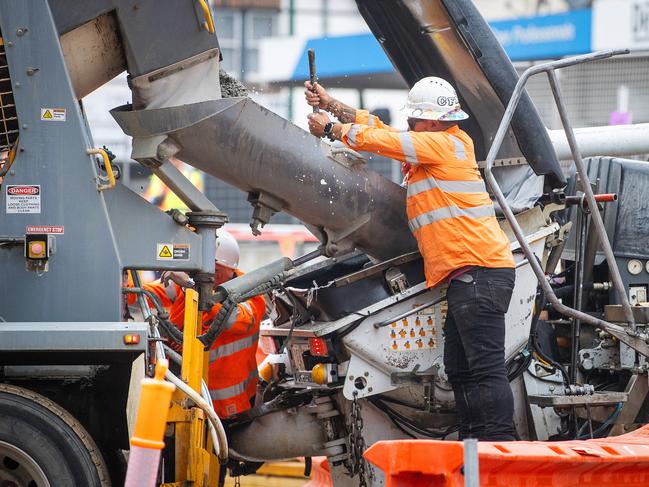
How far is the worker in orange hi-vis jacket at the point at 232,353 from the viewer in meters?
5.46

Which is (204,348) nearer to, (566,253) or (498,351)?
(498,351)

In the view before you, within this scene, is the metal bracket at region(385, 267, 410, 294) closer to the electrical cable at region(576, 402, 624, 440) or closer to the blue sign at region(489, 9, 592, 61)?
the electrical cable at region(576, 402, 624, 440)

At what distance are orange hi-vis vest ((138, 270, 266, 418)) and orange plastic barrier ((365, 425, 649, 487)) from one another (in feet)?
5.39

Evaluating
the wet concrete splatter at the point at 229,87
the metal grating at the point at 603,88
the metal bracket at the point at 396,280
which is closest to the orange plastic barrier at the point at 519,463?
the metal bracket at the point at 396,280

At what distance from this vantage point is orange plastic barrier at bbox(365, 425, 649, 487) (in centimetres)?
384

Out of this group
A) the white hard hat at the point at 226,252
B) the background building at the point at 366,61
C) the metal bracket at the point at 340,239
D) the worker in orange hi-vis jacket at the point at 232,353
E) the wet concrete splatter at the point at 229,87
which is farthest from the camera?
the background building at the point at 366,61

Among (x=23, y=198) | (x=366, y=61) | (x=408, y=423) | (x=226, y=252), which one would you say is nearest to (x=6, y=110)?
(x=23, y=198)

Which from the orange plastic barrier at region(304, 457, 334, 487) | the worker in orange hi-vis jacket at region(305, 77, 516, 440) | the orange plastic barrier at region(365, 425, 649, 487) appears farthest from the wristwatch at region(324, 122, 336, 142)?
the orange plastic barrier at region(304, 457, 334, 487)

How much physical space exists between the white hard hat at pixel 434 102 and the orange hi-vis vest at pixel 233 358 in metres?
1.32

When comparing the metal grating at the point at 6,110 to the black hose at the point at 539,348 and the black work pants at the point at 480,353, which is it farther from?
the black hose at the point at 539,348

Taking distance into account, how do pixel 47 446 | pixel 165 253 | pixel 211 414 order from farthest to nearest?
pixel 165 253 < pixel 211 414 < pixel 47 446

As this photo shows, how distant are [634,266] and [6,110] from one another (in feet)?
10.5

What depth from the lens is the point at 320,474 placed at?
6137 mm

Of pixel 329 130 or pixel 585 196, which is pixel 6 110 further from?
pixel 585 196
